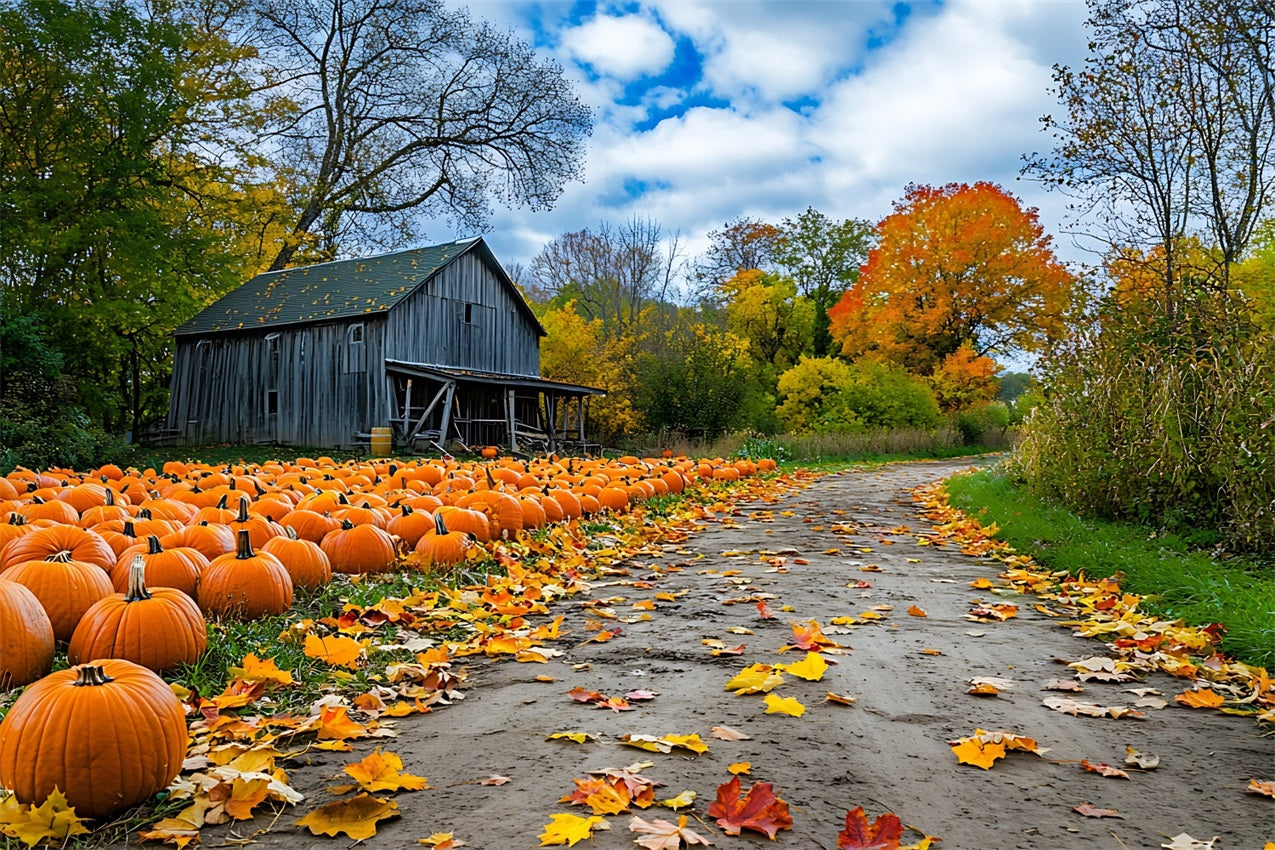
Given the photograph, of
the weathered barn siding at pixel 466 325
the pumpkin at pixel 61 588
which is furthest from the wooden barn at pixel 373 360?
the pumpkin at pixel 61 588

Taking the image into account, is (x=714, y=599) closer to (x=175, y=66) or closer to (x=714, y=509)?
(x=714, y=509)

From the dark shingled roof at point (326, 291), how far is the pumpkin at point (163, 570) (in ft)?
60.6

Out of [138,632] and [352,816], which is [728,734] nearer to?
[352,816]

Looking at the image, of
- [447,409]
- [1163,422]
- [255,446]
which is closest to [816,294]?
[447,409]

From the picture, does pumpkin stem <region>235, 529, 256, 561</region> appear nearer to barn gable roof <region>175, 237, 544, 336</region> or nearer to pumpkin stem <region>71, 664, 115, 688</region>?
pumpkin stem <region>71, 664, 115, 688</region>

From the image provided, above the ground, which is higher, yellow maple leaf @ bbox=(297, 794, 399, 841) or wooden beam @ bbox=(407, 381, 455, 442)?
wooden beam @ bbox=(407, 381, 455, 442)

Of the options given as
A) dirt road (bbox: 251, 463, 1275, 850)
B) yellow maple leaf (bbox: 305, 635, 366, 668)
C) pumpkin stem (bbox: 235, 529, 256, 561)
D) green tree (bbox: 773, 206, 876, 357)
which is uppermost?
green tree (bbox: 773, 206, 876, 357)

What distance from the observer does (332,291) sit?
24109 millimetres

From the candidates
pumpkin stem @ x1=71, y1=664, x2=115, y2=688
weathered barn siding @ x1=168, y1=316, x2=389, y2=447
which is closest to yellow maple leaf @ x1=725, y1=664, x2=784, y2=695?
pumpkin stem @ x1=71, y1=664, x2=115, y2=688

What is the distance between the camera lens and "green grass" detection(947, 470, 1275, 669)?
361 centimetres

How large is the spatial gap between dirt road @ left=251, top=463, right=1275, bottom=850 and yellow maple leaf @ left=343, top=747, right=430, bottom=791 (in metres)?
0.05

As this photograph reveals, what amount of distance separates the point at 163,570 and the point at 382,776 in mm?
2300

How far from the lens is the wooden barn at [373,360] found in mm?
21859

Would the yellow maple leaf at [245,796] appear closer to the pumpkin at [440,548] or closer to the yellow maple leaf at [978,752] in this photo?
the yellow maple leaf at [978,752]
